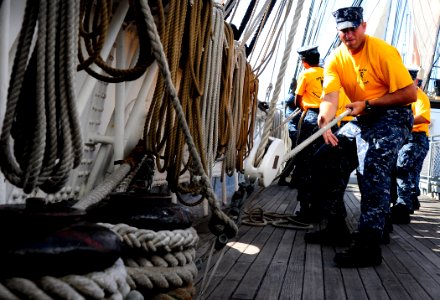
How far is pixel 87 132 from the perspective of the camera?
2.32 m

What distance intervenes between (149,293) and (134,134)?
1193mm

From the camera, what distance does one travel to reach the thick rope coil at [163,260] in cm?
141

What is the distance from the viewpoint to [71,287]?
0.99m

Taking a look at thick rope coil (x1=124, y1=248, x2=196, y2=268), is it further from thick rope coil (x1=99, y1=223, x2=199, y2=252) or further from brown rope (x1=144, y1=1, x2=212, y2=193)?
brown rope (x1=144, y1=1, x2=212, y2=193)

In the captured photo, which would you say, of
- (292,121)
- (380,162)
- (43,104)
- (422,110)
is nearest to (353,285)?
(380,162)

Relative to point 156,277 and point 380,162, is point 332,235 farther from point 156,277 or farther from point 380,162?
point 156,277

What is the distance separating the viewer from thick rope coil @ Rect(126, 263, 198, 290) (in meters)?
1.38

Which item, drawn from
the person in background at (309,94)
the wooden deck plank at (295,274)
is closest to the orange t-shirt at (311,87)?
the person in background at (309,94)

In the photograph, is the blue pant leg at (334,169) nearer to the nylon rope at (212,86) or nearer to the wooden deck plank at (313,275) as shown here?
the wooden deck plank at (313,275)

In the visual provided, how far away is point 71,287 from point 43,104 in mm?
353

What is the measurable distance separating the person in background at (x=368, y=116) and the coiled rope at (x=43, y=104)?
1993 millimetres

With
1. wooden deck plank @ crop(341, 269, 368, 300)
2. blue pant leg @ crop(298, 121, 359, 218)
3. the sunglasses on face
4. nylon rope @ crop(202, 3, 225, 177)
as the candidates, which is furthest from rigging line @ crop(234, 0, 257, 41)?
wooden deck plank @ crop(341, 269, 368, 300)

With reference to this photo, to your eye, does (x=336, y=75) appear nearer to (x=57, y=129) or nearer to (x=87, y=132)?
(x=87, y=132)

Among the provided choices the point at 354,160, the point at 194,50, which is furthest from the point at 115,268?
the point at 354,160
